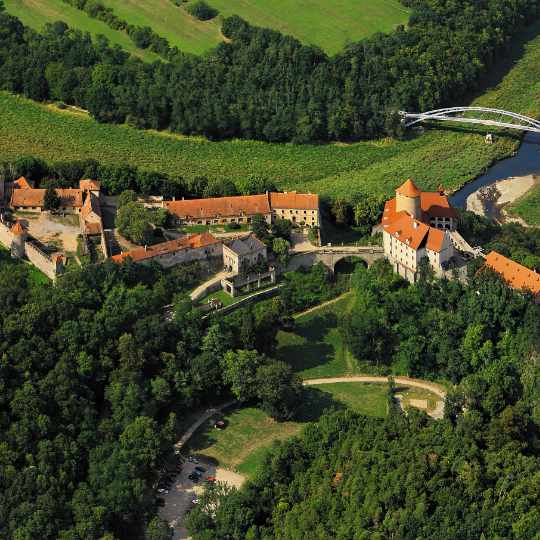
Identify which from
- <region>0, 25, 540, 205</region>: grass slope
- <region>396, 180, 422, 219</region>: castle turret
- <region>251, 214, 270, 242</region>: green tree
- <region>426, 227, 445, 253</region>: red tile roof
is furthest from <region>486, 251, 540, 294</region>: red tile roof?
<region>0, 25, 540, 205</region>: grass slope

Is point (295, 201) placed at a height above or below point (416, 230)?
below

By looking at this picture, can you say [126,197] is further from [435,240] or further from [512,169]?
[512,169]

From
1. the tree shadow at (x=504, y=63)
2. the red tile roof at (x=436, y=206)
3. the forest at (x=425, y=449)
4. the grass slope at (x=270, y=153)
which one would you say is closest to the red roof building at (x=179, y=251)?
the forest at (x=425, y=449)

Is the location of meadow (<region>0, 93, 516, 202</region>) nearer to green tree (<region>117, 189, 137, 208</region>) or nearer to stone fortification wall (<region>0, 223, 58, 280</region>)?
green tree (<region>117, 189, 137, 208</region>)

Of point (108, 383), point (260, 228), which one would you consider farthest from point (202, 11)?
point (108, 383)

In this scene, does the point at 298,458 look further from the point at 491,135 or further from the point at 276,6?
the point at 276,6

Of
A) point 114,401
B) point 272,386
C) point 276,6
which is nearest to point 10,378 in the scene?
point 114,401
